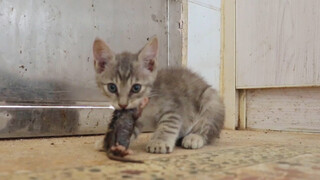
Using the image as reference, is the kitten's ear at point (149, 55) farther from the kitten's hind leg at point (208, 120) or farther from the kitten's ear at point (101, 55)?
the kitten's hind leg at point (208, 120)

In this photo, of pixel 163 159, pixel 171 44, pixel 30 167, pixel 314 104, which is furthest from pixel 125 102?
pixel 314 104

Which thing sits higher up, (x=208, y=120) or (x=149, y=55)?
(x=149, y=55)

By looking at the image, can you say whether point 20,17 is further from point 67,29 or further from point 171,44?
point 171,44

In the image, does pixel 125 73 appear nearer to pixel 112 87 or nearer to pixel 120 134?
pixel 112 87

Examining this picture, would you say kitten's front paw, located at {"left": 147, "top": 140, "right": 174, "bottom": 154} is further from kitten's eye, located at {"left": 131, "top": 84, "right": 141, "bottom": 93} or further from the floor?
kitten's eye, located at {"left": 131, "top": 84, "right": 141, "bottom": 93}

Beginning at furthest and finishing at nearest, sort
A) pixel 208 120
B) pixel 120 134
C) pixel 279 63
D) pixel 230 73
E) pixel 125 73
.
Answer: pixel 230 73, pixel 279 63, pixel 208 120, pixel 125 73, pixel 120 134

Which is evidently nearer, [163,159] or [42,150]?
[163,159]

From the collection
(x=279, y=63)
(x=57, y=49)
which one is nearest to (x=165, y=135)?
(x=57, y=49)

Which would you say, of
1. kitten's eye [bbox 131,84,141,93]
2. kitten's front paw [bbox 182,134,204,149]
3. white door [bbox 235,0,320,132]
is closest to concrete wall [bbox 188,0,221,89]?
white door [bbox 235,0,320,132]

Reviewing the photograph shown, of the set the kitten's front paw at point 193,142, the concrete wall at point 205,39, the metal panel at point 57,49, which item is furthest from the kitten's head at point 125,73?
the concrete wall at point 205,39
